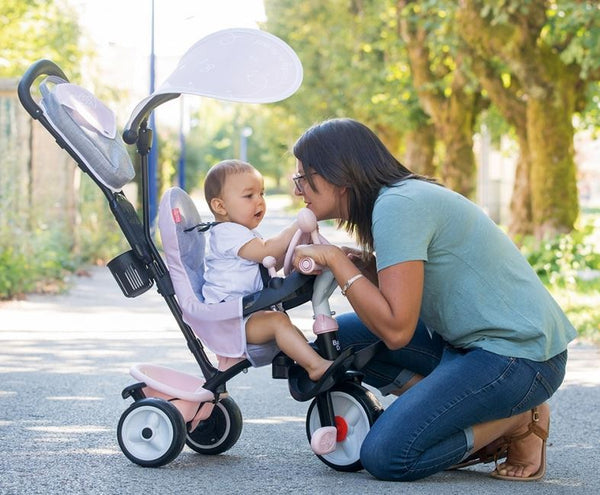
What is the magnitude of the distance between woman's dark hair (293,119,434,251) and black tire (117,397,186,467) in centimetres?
110

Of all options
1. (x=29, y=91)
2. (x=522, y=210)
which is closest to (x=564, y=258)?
(x=522, y=210)

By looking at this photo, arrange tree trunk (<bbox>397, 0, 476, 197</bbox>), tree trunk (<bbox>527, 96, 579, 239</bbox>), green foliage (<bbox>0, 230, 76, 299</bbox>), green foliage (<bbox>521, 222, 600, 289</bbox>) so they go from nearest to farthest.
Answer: green foliage (<bbox>0, 230, 76, 299</bbox>)
green foliage (<bbox>521, 222, 600, 289</bbox>)
tree trunk (<bbox>527, 96, 579, 239</bbox>)
tree trunk (<bbox>397, 0, 476, 197</bbox>)

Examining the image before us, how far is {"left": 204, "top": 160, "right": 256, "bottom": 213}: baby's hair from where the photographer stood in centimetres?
519

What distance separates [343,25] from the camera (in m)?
34.1

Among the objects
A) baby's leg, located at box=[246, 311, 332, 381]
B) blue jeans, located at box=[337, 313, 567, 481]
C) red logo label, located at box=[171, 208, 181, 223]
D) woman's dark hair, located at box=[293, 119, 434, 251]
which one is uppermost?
woman's dark hair, located at box=[293, 119, 434, 251]

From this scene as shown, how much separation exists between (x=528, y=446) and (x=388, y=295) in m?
0.94

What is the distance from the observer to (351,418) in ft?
17.1

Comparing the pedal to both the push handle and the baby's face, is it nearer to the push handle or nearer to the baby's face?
the push handle

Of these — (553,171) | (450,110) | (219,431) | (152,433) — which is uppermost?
(450,110)

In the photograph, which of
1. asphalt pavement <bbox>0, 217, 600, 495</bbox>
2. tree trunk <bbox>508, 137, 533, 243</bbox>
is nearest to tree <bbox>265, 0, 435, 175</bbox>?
tree trunk <bbox>508, 137, 533, 243</bbox>

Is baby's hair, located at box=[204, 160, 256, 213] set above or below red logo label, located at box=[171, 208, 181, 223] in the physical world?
above

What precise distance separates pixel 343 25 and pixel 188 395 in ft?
97.4

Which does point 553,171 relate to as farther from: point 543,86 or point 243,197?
point 243,197

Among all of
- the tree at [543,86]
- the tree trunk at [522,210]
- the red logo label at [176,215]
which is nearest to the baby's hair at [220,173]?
the red logo label at [176,215]
